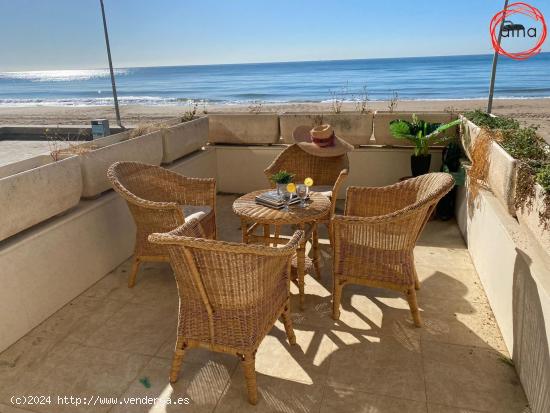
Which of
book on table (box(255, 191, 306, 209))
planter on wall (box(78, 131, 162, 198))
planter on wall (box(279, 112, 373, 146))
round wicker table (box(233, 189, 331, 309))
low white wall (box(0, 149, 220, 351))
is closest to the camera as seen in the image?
low white wall (box(0, 149, 220, 351))

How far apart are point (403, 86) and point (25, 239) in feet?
95.3

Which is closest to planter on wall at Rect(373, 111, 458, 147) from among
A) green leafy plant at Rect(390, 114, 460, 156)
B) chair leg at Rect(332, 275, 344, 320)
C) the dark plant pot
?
green leafy plant at Rect(390, 114, 460, 156)

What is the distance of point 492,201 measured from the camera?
2.98 metres

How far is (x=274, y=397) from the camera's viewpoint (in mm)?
2066

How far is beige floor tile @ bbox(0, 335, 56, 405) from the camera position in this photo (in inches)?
86.0

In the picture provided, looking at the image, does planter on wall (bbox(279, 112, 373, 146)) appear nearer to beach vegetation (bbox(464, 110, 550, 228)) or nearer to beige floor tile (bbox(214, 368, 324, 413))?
beach vegetation (bbox(464, 110, 550, 228))

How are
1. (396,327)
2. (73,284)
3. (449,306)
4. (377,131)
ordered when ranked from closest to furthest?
(396,327) < (449,306) < (73,284) < (377,131)

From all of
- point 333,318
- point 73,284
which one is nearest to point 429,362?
point 333,318

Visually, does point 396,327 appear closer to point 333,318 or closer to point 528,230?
point 333,318

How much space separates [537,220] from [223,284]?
1.67m

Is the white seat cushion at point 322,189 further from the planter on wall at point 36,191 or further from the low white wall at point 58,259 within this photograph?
the planter on wall at point 36,191

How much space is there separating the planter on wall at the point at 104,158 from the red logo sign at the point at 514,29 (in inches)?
150

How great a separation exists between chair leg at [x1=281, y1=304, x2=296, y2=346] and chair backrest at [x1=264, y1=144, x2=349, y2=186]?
209cm

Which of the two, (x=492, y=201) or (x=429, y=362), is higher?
(x=492, y=201)
